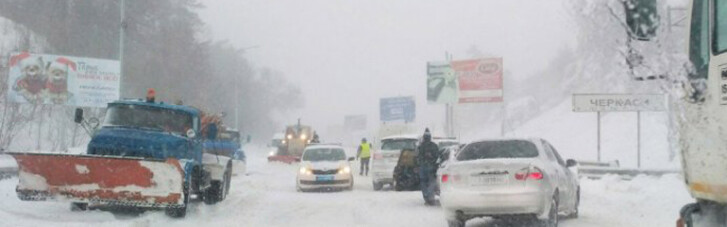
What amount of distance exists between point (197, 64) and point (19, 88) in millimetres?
35978

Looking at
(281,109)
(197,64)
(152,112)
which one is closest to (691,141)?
(152,112)

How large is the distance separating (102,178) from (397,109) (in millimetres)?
60954

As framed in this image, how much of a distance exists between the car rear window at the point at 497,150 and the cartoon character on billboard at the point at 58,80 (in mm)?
24553

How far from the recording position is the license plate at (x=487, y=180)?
10.0 metres

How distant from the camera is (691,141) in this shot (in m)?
5.16

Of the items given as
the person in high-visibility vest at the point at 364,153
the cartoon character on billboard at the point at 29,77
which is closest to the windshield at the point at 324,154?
the person in high-visibility vest at the point at 364,153

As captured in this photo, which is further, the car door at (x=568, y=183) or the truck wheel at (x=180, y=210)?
the truck wheel at (x=180, y=210)

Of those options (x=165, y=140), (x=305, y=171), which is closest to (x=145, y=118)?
(x=165, y=140)

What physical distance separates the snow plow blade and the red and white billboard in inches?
1349

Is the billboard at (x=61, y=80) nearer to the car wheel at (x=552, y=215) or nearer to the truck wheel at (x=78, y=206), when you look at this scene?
the truck wheel at (x=78, y=206)

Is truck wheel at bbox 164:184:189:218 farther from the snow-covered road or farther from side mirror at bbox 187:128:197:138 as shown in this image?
side mirror at bbox 187:128:197:138

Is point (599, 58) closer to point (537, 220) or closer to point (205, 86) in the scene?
point (205, 86)

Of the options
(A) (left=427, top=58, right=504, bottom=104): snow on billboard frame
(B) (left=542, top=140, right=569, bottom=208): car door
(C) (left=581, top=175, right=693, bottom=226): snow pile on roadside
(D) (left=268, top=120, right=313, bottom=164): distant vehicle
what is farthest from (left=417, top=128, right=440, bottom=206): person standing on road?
(D) (left=268, top=120, right=313, bottom=164): distant vehicle

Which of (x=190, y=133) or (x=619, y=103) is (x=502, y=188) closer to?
(x=190, y=133)
